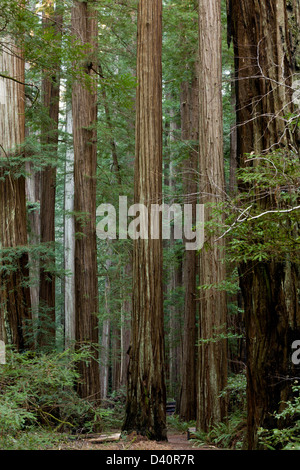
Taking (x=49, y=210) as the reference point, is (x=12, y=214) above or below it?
below

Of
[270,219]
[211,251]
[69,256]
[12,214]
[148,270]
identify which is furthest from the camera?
[69,256]

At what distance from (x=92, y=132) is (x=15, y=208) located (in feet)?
12.5

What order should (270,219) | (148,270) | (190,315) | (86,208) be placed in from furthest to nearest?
(190,315) → (86,208) → (148,270) → (270,219)

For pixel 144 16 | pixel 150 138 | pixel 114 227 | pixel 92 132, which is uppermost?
pixel 144 16

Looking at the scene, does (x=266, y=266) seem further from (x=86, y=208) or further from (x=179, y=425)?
(x=179, y=425)

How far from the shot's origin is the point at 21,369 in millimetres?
5090

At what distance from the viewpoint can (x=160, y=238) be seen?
816 centimetres

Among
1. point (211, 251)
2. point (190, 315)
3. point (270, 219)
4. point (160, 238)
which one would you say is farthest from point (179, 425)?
point (270, 219)

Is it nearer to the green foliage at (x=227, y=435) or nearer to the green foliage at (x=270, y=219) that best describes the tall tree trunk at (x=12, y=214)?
the green foliage at (x=227, y=435)

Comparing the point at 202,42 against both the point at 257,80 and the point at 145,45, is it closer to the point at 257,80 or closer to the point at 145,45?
the point at 145,45

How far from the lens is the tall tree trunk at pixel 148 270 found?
24.3 feet

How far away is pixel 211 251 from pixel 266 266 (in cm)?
376

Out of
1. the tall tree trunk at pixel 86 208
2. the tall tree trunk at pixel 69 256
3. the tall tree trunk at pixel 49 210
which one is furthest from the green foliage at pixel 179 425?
the tall tree trunk at pixel 49 210
